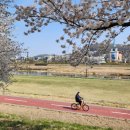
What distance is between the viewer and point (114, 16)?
12797 mm

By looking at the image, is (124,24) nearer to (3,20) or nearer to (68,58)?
(68,58)

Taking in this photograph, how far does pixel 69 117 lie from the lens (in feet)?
84.4

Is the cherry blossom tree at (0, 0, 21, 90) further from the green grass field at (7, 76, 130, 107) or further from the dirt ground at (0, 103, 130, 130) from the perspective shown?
the green grass field at (7, 76, 130, 107)

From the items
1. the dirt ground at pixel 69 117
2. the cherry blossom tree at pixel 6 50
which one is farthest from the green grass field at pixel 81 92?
the cherry blossom tree at pixel 6 50

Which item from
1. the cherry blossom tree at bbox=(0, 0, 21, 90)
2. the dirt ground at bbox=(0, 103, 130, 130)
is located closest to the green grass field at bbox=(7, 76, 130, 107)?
the dirt ground at bbox=(0, 103, 130, 130)

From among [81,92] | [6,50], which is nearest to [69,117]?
[6,50]

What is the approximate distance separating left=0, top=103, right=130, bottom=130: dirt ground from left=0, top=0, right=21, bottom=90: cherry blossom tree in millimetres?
5806

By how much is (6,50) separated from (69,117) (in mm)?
9612

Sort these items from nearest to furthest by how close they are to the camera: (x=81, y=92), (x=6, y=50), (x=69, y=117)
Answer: (x=6, y=50)
(x=69, y=117)
(x=81, y=92)

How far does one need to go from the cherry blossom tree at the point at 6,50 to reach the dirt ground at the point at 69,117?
5.81 m

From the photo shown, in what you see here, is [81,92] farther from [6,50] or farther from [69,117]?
[6,50]

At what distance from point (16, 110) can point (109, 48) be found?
49.4 feet

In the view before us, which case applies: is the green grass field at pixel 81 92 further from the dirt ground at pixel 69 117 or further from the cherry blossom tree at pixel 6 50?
the cherry blossom tree at pixel 6 50

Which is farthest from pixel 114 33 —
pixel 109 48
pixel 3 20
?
pixel 3 20
